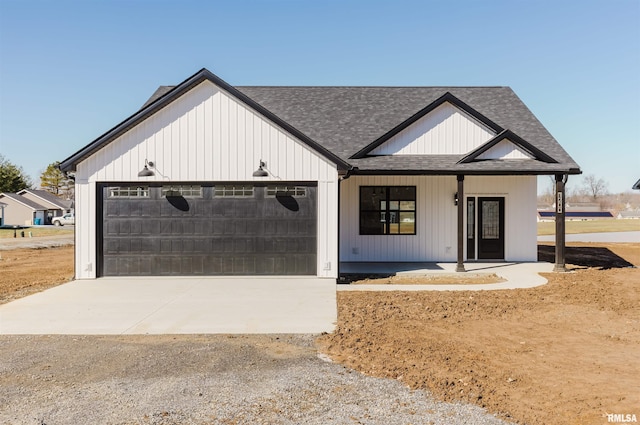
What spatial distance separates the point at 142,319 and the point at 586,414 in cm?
694

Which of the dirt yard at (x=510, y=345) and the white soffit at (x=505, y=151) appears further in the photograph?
the white soffit at (x=505, y=151)

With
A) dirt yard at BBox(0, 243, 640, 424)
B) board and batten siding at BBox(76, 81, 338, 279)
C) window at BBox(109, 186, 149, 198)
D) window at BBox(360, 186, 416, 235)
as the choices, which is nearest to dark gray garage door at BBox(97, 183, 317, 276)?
window at BBox(109, 186, 149, 198)

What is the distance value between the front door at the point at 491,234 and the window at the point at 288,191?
265 inches

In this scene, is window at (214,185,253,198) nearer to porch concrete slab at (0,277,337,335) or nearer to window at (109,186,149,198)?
window at (109,186,149,198)

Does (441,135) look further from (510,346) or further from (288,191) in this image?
(510,346)

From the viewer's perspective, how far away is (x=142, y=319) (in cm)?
788

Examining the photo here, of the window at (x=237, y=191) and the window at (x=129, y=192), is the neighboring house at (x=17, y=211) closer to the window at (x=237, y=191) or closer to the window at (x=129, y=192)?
the window at (x=129, y=192)

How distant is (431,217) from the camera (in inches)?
585

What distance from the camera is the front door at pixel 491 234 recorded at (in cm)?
1498

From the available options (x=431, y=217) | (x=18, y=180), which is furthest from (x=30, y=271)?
(x=18, y=180)

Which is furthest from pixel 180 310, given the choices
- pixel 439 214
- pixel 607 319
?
pixel 439 214

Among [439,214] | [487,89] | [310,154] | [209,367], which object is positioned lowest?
[209,367]

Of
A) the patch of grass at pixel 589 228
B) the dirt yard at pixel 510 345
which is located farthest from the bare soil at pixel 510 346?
the patch of grass at pixel 589 228

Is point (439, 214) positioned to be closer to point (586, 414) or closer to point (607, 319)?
point (607, 319)
